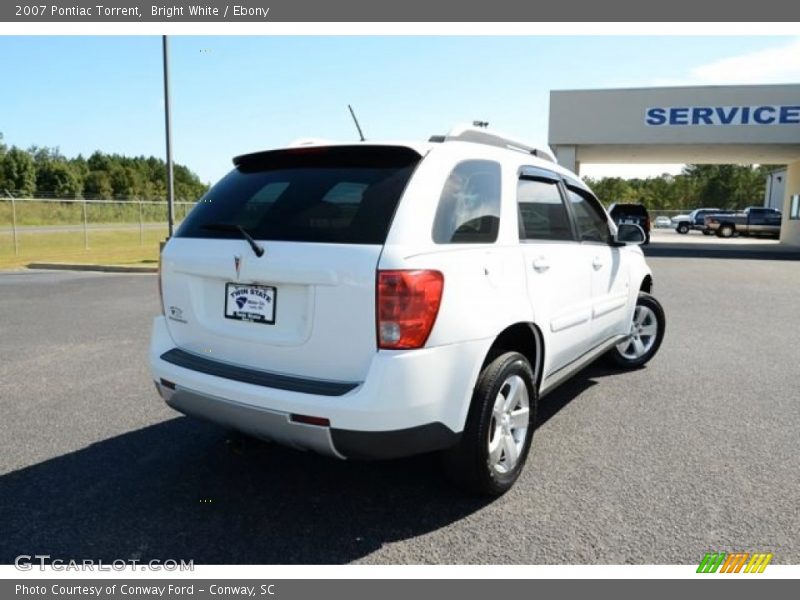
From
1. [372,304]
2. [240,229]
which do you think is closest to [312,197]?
[240,229]

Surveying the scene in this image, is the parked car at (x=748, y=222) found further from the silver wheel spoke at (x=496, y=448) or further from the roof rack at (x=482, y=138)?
the silver wheel spoke at (x=496, y=448)

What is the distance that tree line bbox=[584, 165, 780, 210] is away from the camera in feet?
235

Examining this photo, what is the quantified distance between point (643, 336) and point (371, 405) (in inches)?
161

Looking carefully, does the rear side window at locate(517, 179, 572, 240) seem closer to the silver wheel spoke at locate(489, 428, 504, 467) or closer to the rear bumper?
the rear bumper

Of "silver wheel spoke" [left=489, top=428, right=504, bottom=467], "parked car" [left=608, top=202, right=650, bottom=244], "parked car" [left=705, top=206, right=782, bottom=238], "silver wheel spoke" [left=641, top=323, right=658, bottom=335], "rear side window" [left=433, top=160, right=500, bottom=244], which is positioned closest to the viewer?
"rear side window" [left=433, top=160, right=500, bottom=244]

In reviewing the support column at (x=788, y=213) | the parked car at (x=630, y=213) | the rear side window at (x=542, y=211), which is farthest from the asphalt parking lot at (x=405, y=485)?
the support column at (x=788, y=213)

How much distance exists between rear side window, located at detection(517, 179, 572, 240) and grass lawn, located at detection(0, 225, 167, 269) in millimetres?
13593

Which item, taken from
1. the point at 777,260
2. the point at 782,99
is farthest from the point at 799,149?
the point at 777,260

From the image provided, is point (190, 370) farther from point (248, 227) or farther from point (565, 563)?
point (565, 563)

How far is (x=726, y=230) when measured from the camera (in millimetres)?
37938

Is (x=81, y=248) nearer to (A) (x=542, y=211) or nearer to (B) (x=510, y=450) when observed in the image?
(A) (x=542, y=211)

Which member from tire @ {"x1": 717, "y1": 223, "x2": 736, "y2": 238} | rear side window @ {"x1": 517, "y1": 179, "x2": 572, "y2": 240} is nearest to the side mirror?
rear side window @ {"x1": 517, "y1": 179, "x2": 572, "y2": 240}

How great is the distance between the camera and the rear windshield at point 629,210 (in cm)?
2258
